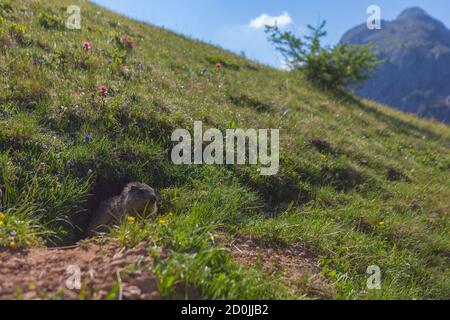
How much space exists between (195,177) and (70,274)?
263 cm

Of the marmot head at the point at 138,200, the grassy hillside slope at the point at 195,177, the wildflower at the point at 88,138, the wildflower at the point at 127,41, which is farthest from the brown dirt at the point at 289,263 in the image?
the wildflower at the point at 127,41

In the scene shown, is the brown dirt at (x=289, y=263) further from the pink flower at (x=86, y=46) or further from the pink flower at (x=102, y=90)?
the pink flower at (x=86, y=46)

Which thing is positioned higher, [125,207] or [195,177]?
[195,177]

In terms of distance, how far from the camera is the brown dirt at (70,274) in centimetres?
284

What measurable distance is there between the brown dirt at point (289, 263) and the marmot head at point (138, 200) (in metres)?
0.85

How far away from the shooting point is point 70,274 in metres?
3.00

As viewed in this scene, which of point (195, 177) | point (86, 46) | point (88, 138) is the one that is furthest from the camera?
point (86, 46)

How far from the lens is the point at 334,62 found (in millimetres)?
14445

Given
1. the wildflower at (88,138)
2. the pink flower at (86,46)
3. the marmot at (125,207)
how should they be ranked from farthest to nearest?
the pink flower at (86,46) → the wildflower at (88,138) → the marmot at (125,207)

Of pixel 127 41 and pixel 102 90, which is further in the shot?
pixel 127 41

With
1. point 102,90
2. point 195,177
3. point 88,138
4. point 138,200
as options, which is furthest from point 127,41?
point 138,200

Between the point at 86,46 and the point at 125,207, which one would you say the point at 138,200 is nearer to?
the point at 125,207
